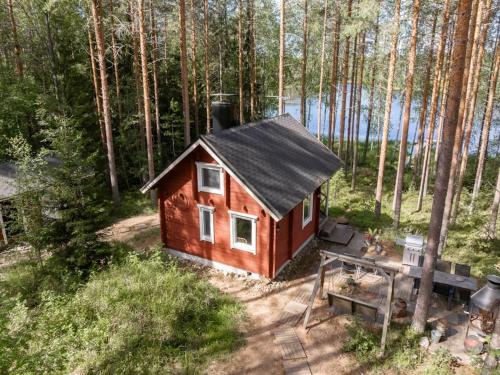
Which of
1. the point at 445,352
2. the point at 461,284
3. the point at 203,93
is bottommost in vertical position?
the point at 445,352

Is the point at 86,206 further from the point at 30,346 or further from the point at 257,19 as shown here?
the point at 257,19

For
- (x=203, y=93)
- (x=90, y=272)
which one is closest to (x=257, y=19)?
(x=203, y=93)

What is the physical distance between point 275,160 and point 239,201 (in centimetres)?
262

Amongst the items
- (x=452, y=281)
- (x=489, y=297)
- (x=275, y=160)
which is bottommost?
(x=452, y=281)

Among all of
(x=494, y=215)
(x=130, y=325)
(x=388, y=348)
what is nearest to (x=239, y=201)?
(x=130, y=325)

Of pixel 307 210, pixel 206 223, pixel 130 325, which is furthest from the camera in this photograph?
pixel 307 210

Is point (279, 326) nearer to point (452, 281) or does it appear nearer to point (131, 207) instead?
point (452, 281)

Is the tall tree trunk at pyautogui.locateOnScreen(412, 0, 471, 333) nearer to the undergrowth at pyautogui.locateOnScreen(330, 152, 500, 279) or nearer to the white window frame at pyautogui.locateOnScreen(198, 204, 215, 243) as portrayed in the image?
the undergrowth at pyautogui.locateOnScreen(330, 152, 500, 279)

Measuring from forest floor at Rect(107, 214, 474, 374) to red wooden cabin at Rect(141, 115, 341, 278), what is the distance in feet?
1.82

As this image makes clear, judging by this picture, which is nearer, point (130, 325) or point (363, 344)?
point (363, 344)

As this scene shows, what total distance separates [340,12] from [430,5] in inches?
229

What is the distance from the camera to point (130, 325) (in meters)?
9.33

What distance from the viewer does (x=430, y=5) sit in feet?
53.3

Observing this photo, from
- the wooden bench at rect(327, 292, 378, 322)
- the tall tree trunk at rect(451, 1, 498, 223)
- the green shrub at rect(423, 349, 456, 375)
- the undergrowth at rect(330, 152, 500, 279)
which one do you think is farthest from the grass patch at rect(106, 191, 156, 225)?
the tall tree trunk at rect(451, 1, 498, 223)
